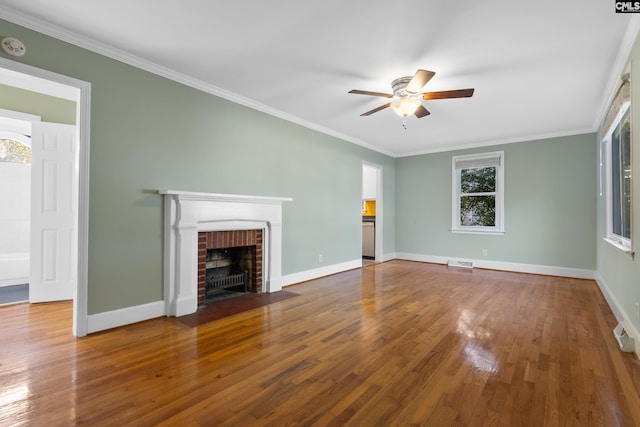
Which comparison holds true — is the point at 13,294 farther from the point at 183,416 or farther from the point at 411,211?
the point at 411,211

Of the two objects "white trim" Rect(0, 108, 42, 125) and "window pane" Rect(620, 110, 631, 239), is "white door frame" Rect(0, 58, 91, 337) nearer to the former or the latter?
"white trim" Rect(0, 108, 42, 125)

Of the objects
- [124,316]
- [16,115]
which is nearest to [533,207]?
[124,316]

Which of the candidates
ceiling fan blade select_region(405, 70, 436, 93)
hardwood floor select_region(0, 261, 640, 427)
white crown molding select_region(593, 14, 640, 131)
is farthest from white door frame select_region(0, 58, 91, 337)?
white crown molding select_region(593, 14, 640, 131)

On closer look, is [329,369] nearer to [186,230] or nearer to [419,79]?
[186,230]

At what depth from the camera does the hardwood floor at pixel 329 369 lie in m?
1.69

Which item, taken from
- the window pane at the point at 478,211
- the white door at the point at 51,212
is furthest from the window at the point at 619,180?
the white door at the point at 51,212

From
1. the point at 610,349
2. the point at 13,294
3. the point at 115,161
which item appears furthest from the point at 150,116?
the point at 610,349

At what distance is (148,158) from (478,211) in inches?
242

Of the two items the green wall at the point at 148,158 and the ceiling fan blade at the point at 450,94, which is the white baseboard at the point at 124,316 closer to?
the green wall at the point at 148,158

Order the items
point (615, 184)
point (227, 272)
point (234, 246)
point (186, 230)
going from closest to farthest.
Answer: point (186, 230), point (234, 246), point (615, 184), point (227, 272)

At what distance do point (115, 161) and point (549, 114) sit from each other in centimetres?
566

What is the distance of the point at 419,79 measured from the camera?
287 centimetres

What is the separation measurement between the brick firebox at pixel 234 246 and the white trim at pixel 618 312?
375cm

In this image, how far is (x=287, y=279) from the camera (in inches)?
186
